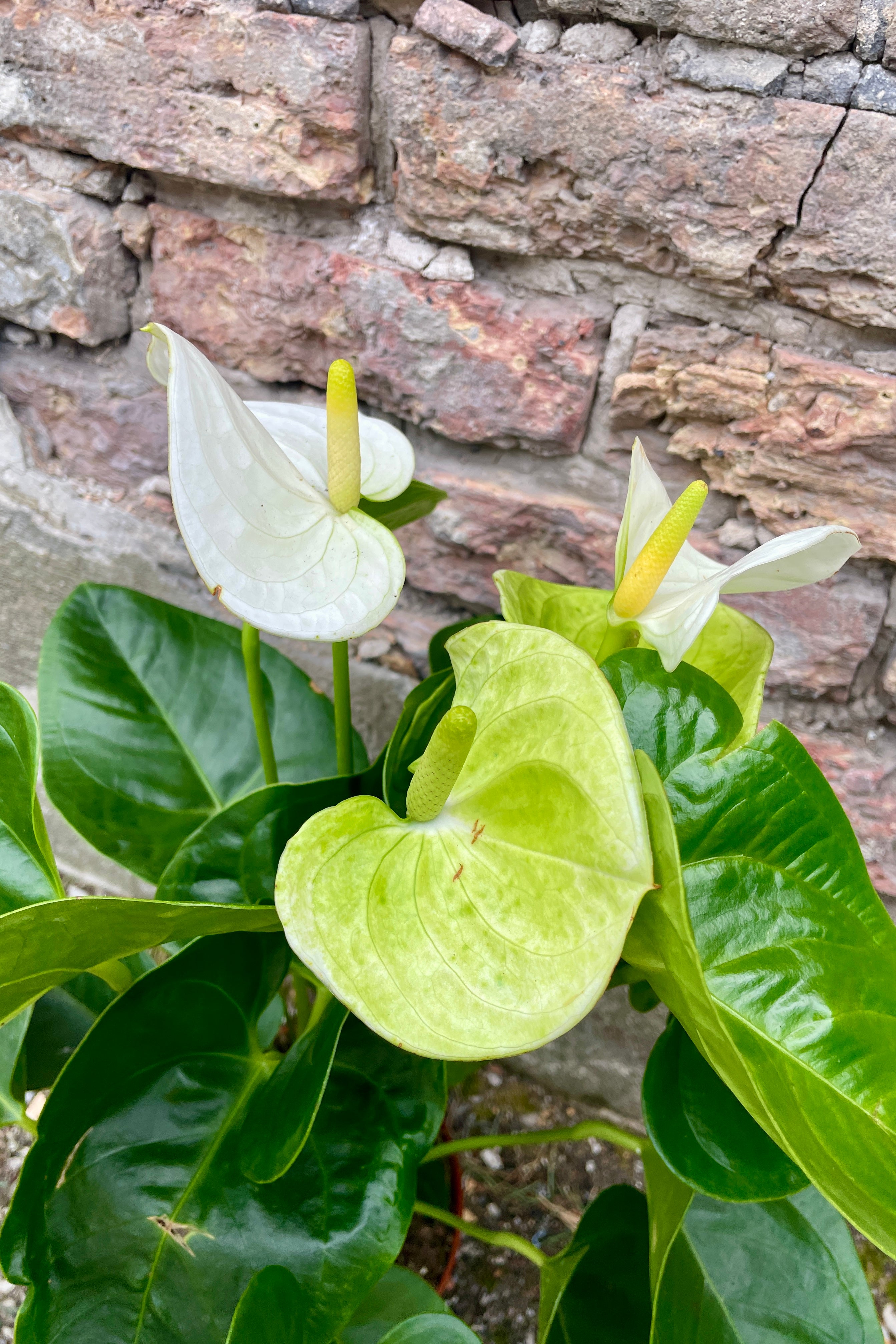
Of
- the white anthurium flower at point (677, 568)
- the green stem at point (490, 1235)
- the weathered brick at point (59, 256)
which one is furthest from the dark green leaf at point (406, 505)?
the green stem at point (490, 1235)

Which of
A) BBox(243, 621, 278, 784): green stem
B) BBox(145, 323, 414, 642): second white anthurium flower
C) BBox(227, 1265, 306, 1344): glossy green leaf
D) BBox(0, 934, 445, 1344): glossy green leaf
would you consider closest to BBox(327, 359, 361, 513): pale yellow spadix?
BBox(145, 323, 414, 642): second white anthurium flower

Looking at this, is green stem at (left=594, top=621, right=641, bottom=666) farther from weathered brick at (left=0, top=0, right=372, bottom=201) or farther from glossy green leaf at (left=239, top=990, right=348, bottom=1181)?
weathered brick at (left=0, top=0, right=372, bottom=201)

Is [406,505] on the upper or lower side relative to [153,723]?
upper

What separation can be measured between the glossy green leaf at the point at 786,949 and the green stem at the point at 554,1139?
8.8 inches

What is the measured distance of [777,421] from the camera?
65cm

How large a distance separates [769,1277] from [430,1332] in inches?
7.9

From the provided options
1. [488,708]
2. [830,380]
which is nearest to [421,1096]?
[488,708]

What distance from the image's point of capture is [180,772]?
2.28ft

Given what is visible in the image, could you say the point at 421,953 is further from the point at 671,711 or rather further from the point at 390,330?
the point at 390,330

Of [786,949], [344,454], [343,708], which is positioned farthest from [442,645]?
[786,949]

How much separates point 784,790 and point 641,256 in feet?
1.28

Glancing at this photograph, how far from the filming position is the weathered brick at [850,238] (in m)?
0.54

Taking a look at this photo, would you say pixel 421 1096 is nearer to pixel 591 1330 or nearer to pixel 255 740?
pixel 591 1330

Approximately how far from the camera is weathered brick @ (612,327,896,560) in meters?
0.62
